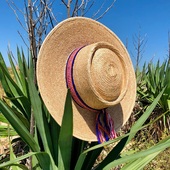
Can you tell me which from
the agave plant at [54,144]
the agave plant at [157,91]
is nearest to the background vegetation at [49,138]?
the agave plant at [54,144]

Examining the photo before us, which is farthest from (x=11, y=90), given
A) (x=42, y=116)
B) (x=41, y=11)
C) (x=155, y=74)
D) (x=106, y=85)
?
(x=155, y=74)

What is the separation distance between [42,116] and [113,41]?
1.72ft

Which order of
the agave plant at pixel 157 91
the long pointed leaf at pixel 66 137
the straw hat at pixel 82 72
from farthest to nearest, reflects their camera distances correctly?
the agave plant at pixel 157 91 → the straw hat at pixel 82 72 → the long pointed leaf at pixel 66 137

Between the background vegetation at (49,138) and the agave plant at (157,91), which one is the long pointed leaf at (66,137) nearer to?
the background vegetation at (49,138)

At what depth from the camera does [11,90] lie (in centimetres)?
208

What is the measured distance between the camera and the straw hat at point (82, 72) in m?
1.17

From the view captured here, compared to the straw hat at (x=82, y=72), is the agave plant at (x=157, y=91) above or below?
below

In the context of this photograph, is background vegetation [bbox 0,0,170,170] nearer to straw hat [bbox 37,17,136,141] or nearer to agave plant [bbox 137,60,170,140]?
straw hat [bbox 37,17,136,141]

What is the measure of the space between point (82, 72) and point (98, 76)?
7 cm

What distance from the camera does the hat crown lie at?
1.17 m

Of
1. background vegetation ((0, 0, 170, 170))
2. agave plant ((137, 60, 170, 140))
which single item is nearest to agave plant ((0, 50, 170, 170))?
background vegetation ((0, 0, 170, 170))

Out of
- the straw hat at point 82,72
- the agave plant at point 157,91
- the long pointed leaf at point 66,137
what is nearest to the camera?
the long pointed leaf at point 66,137

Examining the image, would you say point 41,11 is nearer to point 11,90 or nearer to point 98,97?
point 11,90

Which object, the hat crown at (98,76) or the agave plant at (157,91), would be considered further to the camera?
the agave plant at (157,91)
